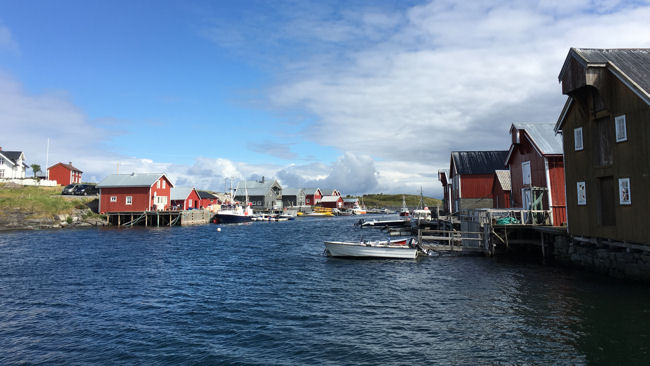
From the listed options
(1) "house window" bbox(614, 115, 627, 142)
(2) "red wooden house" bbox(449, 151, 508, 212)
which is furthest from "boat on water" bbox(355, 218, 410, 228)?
(1) "house window" bbox(614, 115, 627, 142)

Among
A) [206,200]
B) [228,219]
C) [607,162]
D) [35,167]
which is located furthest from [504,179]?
[35,167]

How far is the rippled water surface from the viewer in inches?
506

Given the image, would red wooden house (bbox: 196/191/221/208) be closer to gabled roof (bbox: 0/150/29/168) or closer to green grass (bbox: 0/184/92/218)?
green grass (bbox: 0/184/92/218)

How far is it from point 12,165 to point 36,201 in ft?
107

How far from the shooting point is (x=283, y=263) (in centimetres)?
3116

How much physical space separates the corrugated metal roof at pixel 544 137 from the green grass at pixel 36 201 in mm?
71277

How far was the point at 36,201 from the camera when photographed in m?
66.0

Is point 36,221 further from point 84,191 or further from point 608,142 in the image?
point 608,142

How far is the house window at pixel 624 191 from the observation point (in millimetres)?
20422

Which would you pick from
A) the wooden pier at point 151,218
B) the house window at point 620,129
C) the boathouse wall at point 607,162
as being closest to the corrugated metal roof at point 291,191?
the wooden pier at point 151,218

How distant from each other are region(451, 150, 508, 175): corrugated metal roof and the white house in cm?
9595

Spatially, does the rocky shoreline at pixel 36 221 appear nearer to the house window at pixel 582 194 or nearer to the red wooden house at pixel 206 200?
the red wooden house at pixel 206 200

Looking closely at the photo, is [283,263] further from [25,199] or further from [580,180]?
[25,199]

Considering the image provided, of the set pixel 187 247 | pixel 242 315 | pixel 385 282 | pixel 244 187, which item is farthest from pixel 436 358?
pixel 244 187
